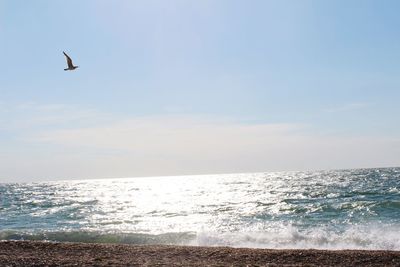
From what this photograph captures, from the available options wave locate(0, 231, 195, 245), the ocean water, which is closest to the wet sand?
the ocean water

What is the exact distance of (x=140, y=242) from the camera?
21750 millimetres

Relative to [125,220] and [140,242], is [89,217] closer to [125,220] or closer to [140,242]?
[125,220]

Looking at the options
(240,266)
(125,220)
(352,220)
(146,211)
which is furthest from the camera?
(146,211)

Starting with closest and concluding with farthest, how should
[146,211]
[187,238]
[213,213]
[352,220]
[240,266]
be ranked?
[240,266], [187,238], [352,220], [213,213], [146,211]

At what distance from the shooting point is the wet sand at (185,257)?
12898mm

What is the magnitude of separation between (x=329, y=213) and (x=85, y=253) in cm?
1725

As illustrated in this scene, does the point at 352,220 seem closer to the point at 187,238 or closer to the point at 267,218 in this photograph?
the point at 267,218

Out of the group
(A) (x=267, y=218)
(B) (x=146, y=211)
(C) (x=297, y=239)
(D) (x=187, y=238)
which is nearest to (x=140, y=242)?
(D) (x=187, y=238)

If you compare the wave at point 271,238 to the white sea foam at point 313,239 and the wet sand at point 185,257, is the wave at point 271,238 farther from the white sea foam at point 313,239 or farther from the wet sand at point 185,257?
the wet sand at point 185,257

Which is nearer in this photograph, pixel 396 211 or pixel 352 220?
pixel 352 220

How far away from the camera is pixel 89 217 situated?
3206 centimetres

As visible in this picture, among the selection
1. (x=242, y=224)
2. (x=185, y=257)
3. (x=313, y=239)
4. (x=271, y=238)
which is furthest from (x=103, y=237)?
(x=185, y=257)

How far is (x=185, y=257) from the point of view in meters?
14.0

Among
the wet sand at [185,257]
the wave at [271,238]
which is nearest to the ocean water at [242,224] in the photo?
the wave at [271,238]
